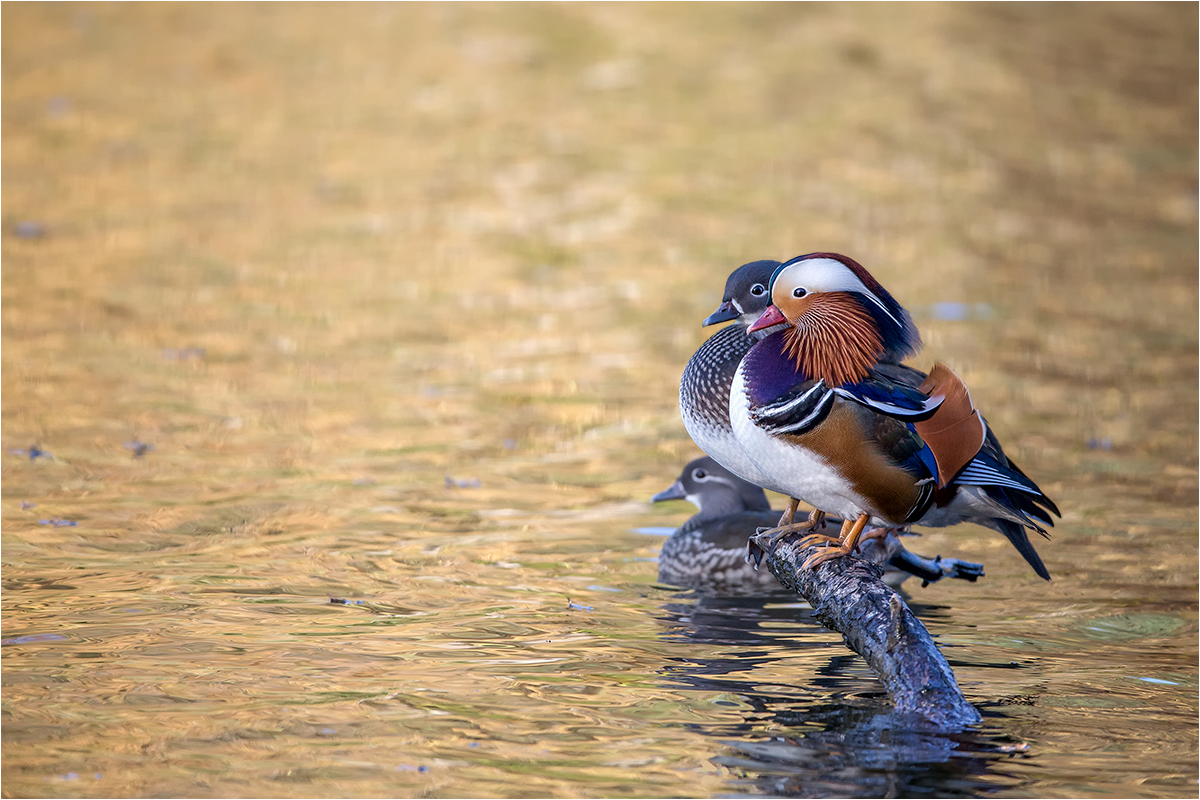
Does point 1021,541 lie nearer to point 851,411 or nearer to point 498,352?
point 851,411

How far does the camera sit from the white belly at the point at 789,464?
5414 millimetres

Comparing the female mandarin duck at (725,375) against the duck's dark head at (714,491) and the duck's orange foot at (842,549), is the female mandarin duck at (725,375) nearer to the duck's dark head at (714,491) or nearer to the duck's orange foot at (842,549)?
the duck's orange foot at (842,549)

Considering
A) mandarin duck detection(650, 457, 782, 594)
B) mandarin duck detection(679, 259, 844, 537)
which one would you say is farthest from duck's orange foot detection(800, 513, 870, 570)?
mandarin duck detection(650, 457, 782, 594)

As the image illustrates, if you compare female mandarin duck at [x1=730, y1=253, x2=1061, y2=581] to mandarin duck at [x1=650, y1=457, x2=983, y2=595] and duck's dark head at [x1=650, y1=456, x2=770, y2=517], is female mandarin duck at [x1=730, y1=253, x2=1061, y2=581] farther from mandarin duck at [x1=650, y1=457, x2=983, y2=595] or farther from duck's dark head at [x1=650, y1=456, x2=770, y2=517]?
duck's dark head at [x1=650, y1=456, x2=770, y2=517]

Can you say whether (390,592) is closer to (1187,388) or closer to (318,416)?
(318,416)

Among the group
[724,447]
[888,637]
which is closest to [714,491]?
[724,447]

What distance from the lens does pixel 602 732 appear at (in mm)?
5605

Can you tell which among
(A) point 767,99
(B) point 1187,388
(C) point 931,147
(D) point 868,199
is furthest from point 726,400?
(A) point 767,99

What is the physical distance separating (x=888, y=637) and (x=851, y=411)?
2.47 ft

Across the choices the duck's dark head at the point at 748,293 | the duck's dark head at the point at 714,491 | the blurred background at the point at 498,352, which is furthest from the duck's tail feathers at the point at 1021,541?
the duck's dark head at the point at 714,491

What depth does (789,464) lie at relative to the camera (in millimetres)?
5438

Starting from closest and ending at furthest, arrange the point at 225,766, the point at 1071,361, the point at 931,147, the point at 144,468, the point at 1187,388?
the point at 225,766, the point at 144,468, the point at 1187,388, the point at 1071,361, the point at 931,147

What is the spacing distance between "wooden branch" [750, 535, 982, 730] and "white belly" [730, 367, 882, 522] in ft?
0.80

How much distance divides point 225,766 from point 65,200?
10.8m
